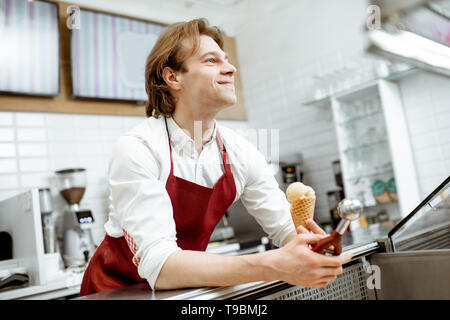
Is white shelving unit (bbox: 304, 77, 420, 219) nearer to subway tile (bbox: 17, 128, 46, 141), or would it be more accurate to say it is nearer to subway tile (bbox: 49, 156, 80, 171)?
subway tile (bbox: 49, 156, 80, 171)

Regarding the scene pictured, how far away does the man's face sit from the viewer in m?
1.07

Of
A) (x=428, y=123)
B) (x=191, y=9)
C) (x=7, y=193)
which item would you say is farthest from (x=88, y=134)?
(x=428, y=123)

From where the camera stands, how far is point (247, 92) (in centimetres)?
416

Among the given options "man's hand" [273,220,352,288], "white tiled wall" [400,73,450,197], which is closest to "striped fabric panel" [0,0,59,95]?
"white tiled wall" [400,73,450,197]

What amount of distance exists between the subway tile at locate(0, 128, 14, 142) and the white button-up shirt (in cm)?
207

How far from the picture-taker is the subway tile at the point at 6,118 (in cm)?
281

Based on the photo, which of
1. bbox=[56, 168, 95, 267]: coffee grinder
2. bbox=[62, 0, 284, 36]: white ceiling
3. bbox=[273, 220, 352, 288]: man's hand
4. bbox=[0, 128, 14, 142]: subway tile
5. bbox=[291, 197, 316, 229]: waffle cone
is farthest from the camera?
bbox=[62, 0, 284, 36]: white ceiling

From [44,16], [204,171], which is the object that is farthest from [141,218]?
[44,16]

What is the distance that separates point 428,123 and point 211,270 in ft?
8.31

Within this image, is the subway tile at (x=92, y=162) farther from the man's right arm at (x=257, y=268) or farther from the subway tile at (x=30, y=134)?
the man's right arm at (x=257, y=268)

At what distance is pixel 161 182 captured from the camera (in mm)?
954

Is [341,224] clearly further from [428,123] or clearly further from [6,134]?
[6,134]

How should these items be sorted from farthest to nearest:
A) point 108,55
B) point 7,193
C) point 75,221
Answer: point 108,55
point 7,193
point 75,221

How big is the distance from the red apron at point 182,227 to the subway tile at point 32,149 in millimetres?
2015
